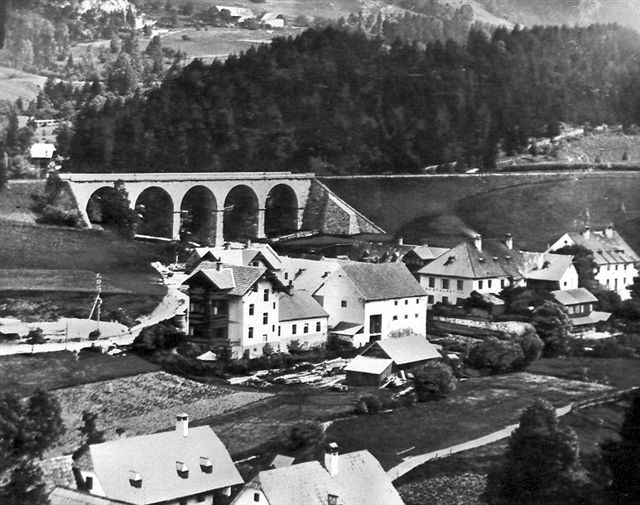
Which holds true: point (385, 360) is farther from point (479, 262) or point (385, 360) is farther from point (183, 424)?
point (183, 424)

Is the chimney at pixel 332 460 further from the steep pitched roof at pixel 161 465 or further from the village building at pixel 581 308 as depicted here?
the village building at pixel 581 308

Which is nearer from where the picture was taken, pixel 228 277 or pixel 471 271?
pixel 228 277

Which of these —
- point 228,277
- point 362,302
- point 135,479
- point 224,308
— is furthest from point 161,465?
point 362,302

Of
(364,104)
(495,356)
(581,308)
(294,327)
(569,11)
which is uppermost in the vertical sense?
(569,11)

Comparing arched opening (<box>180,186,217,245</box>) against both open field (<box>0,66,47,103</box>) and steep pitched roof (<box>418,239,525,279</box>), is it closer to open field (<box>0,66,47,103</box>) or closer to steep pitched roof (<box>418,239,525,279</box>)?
open field (<box>0,66,47,103</box>)

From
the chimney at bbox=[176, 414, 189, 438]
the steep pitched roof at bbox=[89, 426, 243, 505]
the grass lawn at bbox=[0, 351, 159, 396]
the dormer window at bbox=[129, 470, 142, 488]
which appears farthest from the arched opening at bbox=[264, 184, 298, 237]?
the dormer window at bbox=[129, 470, 142, 488]
